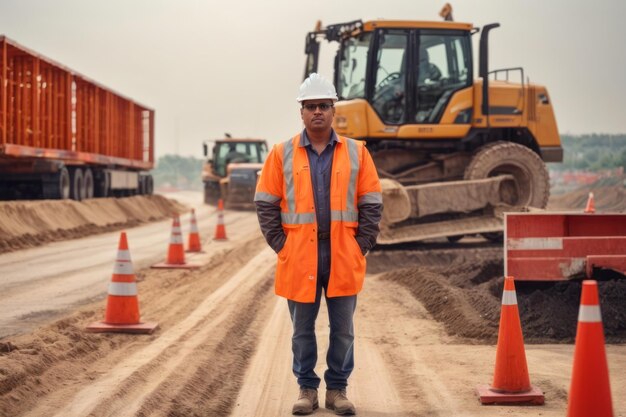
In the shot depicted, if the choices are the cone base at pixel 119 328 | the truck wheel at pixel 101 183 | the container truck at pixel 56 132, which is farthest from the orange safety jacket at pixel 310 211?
the truck wheel at pixel 101 183

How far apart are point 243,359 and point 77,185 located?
63.4ft

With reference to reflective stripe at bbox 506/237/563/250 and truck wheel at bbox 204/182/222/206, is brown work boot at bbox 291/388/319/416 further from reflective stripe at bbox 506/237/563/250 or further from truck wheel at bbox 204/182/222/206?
truck wheel at bbox 204/182/222/206

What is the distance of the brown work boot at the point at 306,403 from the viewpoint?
5.98 meters

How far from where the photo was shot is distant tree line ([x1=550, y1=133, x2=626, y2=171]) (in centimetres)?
4603

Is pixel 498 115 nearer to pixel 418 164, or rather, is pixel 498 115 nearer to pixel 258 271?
pixel 418 164

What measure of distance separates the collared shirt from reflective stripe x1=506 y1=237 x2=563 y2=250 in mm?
2954

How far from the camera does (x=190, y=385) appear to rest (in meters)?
6.80

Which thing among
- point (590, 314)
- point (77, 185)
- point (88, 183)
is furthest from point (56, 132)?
point (590, 314)

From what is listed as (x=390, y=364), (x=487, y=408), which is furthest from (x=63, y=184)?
(x=487, y=408)

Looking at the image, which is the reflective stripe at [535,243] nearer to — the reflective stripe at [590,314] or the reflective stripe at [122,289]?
the reflective stripe at [122,289]

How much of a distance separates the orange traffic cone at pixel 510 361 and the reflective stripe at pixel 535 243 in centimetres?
237

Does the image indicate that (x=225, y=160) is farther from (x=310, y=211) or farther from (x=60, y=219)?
(x=310, y=211)

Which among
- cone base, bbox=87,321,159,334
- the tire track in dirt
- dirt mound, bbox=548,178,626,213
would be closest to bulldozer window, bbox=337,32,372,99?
the tire track in dirt

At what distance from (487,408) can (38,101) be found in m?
17.8
